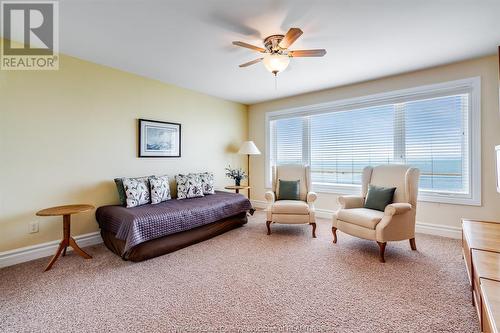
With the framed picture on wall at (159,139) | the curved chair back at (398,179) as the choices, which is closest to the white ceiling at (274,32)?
the framed picture on wall at (159,139)

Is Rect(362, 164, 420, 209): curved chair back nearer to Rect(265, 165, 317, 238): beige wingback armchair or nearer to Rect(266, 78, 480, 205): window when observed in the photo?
Rect(266, 78, 480, 205): window

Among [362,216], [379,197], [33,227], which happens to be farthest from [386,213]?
[33,227]

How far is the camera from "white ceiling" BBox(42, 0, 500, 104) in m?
2.02

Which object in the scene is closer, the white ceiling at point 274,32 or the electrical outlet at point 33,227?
the white ceiling at point 274,32

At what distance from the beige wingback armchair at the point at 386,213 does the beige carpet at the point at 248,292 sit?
0.82 ft

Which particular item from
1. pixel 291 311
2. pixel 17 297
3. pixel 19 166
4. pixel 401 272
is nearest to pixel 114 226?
pixel 17 297

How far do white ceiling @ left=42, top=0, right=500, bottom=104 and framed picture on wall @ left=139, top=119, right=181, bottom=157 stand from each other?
79cm

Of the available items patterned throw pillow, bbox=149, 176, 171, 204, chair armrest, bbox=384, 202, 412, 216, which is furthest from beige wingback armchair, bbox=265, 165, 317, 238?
patterned throw pillow, bbox=149, 176, 171, 204

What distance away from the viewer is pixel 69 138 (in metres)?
2.91

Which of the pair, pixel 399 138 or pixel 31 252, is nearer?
pixel 31 252

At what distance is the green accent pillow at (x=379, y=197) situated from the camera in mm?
2947

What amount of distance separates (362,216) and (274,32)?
2.30 metres

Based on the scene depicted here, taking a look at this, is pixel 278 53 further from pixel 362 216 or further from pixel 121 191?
pixel 121 191

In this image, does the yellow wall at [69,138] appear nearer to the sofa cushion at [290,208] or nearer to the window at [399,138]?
the sofa cushion at [290,208]
